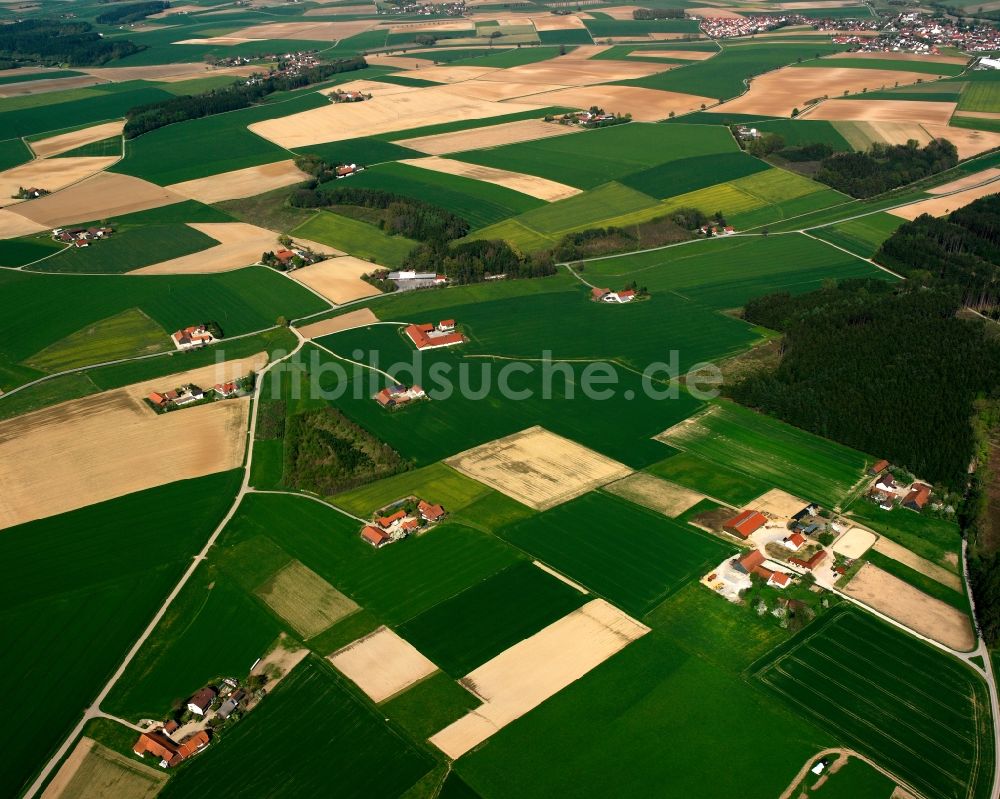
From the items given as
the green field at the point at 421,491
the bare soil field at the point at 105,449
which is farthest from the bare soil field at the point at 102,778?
the bare soil field at the point at 105,449

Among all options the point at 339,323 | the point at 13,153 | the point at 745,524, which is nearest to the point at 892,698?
the point at 745,524

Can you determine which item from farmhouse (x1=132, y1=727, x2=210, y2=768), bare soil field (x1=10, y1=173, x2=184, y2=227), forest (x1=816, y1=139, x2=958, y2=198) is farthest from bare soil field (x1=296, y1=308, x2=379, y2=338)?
forest (x1=816, y1=139, x2=958, y2=198)

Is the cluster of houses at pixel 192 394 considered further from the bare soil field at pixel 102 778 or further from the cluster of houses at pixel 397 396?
the bare soil field at pixel 102 778

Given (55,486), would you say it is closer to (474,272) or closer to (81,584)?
(81,584)

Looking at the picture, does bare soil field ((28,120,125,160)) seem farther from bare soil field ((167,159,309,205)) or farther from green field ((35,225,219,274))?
green field ((35,225,219,274))

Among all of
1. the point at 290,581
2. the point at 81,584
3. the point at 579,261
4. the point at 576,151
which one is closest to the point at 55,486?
the point at 81,584
